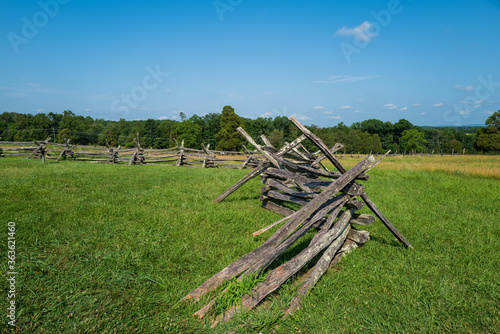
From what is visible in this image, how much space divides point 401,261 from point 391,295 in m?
1.01

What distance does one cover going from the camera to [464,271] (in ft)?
11.3

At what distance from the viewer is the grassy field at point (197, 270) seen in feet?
8.01

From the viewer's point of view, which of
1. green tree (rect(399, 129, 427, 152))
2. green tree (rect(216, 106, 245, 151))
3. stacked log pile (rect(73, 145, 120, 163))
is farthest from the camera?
green tree (rect(399, 129, 427, 152))

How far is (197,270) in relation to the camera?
3.39m

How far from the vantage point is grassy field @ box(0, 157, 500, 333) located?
8.01 ft

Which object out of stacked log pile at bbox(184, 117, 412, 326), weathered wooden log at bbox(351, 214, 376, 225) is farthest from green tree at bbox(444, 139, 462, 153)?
stacked log pile at bbox(184, 117, 412, 326)

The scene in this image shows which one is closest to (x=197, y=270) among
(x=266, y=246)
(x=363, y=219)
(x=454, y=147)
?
(x=266, y=246)

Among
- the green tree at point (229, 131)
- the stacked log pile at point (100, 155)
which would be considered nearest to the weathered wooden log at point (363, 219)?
the stacked log pile at point (100, 155)

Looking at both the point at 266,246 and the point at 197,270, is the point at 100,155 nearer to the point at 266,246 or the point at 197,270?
the point at 197,270

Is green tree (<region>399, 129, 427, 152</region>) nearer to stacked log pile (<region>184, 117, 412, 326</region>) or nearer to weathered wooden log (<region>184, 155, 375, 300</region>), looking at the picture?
stacked log pile (<region>184, 117, 412, 326</region>)

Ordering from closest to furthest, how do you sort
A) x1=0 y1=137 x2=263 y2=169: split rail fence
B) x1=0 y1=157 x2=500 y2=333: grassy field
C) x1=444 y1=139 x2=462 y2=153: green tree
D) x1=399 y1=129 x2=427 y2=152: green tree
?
1. x1=0 y1=157 x2=500 y2=333: grassy field
2. x1=0 y1=137 x2=263 y2=169: split rail fence
3. x1=399 y1=129 x2=427 y2=152: green tree
4. x1=444 y1=139 x2=462 y2=153: green tree

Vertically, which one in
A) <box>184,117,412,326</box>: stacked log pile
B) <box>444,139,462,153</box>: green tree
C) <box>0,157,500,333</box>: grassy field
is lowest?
<box>0,157,500,333</box>: grassy field

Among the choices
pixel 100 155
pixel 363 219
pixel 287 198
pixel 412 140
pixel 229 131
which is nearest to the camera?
pixel 363 219

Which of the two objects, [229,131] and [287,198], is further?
[229,131]
